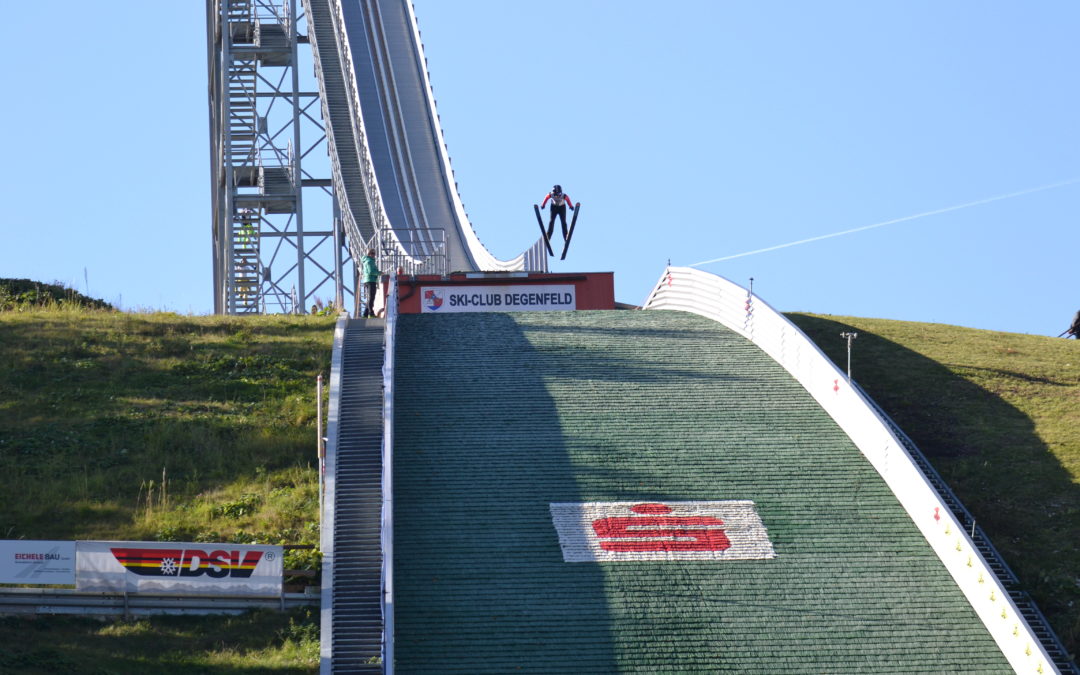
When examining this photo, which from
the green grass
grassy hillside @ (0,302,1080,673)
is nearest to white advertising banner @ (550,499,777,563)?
grassy hillside @ (0,302,1080,673)

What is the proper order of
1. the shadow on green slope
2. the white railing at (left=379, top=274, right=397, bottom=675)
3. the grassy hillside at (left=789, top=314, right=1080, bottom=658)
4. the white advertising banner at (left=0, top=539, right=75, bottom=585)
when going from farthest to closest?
the grassy hillside at (left=789, top=314, right=1080, bottom=658)
the white advertising banner at (left=0, top=539, right=75, bottom=585)
the shadow on green slope
the white railing at (left=379, top=274, right=397, bottom=675)

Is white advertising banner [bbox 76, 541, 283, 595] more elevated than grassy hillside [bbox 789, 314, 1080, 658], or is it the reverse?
grassy hillside [bbox 789, 314, 1080, 658]

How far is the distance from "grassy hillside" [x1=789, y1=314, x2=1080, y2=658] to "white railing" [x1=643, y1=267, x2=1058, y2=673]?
748mm

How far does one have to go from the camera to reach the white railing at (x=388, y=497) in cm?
1483

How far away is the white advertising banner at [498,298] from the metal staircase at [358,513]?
4644 millimetres

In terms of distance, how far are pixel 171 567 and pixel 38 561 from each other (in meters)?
1.29

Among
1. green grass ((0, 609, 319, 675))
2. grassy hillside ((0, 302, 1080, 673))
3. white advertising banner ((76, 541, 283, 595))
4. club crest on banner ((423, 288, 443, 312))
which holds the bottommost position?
green grass ((0, 609, 319, 675))

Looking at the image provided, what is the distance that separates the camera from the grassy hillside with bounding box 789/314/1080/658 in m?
17.5

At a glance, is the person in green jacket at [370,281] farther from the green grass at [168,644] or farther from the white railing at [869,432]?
the green grass at [168,644]

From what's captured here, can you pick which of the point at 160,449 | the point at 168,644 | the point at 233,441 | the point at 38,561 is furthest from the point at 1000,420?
the point at 38,561

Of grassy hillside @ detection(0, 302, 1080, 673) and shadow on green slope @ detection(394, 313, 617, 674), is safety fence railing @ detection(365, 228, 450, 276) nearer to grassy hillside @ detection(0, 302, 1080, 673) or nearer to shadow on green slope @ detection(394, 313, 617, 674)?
grassy hillside @ detection(0, 302, 1080, 673)

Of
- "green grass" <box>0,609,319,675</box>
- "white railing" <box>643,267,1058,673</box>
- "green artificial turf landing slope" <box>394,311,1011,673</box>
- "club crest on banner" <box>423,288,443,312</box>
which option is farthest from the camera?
"club crest on banner" <box>423,288,443,312</box>

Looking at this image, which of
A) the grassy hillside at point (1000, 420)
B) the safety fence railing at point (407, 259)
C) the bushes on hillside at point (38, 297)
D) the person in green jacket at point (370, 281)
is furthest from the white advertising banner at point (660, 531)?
the bushes on hillside at point (38, 297)

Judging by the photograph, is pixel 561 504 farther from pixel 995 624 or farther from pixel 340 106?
pixel 340 106
